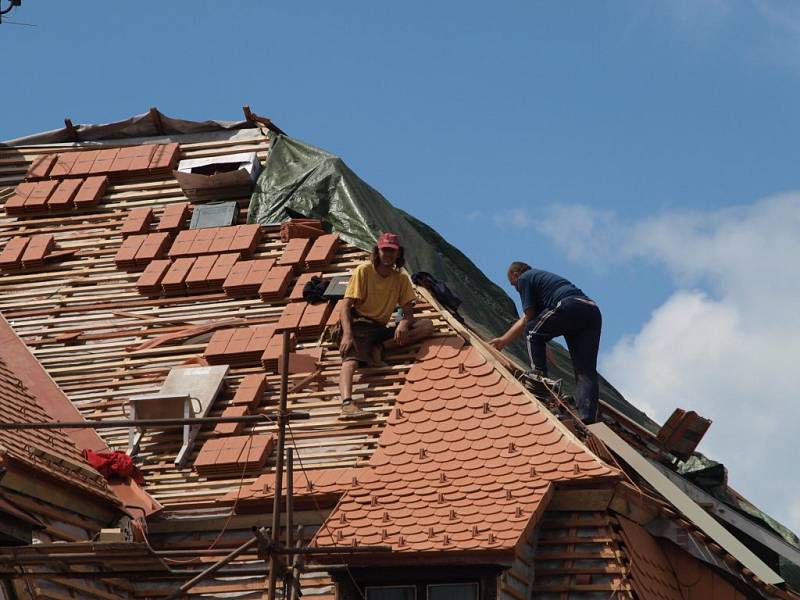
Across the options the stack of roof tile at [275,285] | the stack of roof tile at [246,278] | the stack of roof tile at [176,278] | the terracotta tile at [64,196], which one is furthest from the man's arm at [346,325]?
the terracotta tile at [64,196]

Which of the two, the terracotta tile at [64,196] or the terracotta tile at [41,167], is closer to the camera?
the terracotta tile at [64,196]

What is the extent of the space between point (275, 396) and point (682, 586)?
4472 millimetres

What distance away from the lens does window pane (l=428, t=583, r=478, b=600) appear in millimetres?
13758

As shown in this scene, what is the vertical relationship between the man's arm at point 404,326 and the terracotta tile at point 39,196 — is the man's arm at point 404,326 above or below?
below

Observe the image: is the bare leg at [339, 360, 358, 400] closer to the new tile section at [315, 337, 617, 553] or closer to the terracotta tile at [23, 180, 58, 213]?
the new tile section at [315, 337, 617, 553]

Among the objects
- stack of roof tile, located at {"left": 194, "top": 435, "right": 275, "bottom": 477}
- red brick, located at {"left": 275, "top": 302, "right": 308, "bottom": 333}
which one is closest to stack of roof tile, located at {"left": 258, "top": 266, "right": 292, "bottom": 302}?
red brick, located at {"left": 275, "top": 302, "right": 308, "bottom": 333}

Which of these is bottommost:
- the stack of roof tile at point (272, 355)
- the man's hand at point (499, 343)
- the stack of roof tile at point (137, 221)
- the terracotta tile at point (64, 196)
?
the stack of roof tile at point (272, 355)

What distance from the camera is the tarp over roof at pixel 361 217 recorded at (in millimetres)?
19500

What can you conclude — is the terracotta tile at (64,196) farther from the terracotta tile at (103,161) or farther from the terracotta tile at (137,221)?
the terracotta tile at (137,221)

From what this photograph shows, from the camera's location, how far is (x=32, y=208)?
66.9 ft

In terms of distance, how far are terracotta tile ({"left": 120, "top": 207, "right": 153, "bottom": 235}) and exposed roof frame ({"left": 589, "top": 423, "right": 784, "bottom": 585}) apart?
6.48 meters

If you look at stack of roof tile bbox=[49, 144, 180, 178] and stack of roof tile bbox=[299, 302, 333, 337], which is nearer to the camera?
stack of roof tile bbox=[299, 302, 333, 337]

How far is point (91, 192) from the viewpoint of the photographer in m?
20.3

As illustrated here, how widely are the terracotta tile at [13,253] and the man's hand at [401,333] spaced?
5215mm
